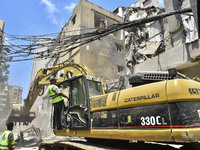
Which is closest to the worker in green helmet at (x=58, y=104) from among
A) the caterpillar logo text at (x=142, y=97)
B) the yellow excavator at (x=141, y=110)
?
the yellow excavator at (x=141, y=110)

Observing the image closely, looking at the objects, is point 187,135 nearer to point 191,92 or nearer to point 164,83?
point 191,92

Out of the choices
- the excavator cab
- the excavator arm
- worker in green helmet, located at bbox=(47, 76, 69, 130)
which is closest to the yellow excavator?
the excavator cab

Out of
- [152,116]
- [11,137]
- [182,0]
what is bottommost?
[11,137]

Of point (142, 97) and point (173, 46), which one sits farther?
point (173, 46)

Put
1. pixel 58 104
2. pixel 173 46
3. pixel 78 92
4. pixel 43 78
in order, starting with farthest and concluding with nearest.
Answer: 1. pixel 173 46
2. pixel 43 78
3. pixel 58 104
4. pixel 78 92

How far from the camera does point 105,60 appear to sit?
19578 millimetres

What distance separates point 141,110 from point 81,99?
190 cm

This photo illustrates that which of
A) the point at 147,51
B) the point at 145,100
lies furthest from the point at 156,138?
the point at 147,51

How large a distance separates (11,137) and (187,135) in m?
4.43

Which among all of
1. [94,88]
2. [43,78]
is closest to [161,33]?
[43,78]

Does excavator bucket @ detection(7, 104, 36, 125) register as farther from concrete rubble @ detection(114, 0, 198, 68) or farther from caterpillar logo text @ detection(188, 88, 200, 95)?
caterpillar logo text @ detection(188, 88, 200, 95)

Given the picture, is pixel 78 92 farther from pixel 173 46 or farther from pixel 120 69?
pixel 120 69

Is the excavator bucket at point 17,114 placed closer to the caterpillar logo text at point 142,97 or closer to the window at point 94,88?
the window at point 94,88

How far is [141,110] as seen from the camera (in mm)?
3182
